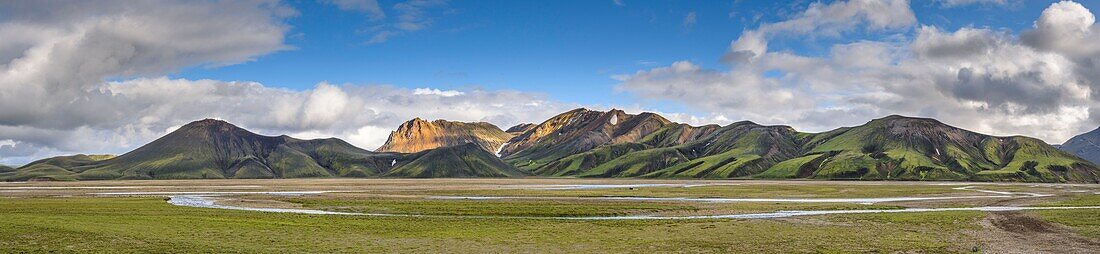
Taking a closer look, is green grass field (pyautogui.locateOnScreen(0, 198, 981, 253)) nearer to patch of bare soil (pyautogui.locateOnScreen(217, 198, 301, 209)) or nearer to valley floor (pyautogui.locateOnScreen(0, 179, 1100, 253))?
valley floor (pyautogui.locateOnScreen(0, 179, 1100, 253))

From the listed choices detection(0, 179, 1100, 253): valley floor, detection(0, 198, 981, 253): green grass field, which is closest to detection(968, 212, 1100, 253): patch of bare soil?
detection(0, 179, 1100, 253): valley floor

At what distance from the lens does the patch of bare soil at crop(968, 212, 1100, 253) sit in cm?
4188

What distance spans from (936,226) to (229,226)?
56836 mm

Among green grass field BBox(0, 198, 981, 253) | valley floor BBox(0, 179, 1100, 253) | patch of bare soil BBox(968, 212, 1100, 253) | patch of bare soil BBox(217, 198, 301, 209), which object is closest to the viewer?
green grass field BBox(0, 198, 981, 253)

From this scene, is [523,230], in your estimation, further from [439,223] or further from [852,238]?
[852,238]

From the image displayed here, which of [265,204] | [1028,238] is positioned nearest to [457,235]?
[1028,238]

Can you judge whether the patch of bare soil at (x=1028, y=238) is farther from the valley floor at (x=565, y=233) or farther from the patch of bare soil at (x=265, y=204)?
the patch of bare soil at (x=265, y=204)

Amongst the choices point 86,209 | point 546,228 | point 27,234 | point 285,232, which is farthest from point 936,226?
point 86,209

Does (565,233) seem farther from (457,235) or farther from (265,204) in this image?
(265,204)

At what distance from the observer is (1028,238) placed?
48344 mm

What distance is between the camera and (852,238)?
47.8 metres

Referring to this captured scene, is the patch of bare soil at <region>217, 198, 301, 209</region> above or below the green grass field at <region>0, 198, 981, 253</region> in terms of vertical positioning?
above

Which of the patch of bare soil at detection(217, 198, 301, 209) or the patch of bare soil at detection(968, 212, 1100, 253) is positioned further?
the patch of bare soil at detection(217, 198, 301, 209)

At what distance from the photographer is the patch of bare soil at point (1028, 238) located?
41875 millimetres
